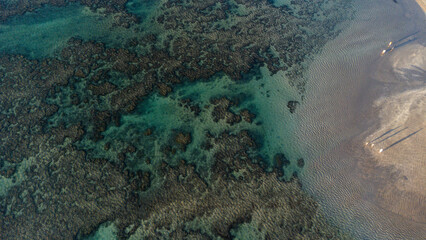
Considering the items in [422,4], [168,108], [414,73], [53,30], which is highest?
[422,4]

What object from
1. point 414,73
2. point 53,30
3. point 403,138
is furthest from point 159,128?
point 414,73

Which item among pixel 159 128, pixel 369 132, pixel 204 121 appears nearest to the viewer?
pixel 369 132

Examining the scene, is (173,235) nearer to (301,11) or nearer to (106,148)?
(106,148)

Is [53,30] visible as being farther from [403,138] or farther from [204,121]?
[403,138]

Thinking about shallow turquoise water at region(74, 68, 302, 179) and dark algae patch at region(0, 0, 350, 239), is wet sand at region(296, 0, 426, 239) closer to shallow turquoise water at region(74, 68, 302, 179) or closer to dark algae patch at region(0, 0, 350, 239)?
dark algae patch at region(0, 0, 350, 239)

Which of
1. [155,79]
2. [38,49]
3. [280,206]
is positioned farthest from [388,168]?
[38,49]

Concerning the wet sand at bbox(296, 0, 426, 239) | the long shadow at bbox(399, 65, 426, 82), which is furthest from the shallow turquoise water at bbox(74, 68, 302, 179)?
Answer: the long shadow at bbox(399, 65, 426, 82)

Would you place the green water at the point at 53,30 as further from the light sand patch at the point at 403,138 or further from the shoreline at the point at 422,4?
the shoreline at the point at 422,4

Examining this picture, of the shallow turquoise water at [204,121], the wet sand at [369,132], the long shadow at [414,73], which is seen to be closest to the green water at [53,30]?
the shallow turquoise water at [204,121]
